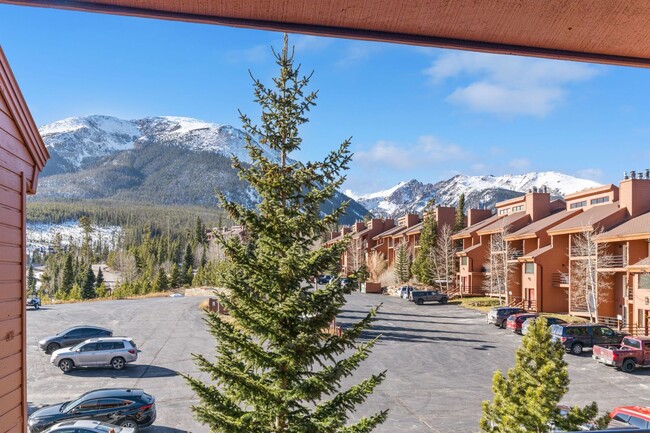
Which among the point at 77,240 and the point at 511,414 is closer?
the point at 511,414

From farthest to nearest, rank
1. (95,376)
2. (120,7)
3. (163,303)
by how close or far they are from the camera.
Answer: (163,303)
(95,376)
(120,7)

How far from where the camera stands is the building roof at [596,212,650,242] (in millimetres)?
27891

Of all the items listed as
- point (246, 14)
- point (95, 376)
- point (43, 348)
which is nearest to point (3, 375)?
point (246, 14)

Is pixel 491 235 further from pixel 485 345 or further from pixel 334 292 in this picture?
pixel 334 292

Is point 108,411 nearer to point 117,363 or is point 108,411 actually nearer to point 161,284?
point 117,363

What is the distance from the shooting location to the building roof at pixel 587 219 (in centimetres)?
3262

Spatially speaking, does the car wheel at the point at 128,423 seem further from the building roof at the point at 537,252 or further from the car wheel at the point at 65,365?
the building roof at the point at 537,252

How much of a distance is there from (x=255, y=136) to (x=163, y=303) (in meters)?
38.2

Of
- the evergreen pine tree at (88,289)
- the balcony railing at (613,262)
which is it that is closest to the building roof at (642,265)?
the balcony railing at (613,262)

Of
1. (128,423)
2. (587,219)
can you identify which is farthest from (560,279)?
(128,423)

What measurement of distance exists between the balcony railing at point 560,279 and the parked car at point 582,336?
32.5ft

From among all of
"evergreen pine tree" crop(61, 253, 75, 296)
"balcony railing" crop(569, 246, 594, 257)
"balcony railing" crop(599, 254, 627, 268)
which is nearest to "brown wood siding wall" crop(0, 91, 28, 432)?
"balcony railing" crop(599, 254, 627, 268)

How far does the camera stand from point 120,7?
274 centimetres

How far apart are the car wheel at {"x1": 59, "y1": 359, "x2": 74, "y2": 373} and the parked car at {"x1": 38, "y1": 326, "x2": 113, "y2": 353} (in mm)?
3908
